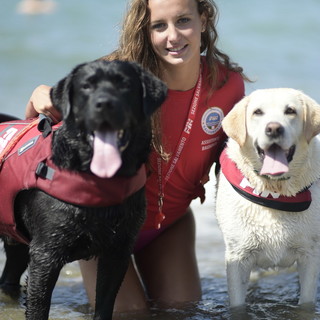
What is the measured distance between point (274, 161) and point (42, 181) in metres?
1.29

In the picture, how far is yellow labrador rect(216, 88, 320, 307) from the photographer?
396cm

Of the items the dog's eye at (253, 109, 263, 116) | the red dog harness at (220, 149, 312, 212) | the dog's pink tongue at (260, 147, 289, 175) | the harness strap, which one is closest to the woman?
the harness strap

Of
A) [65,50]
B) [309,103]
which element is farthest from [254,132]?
[65,50]

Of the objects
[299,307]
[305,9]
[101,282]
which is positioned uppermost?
[305,9]

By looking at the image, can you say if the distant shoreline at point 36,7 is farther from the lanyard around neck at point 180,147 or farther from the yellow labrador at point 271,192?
the yellow labrador at point 271,192

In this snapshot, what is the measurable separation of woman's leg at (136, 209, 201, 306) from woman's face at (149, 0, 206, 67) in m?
1.26

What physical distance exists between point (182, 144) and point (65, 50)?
891 cm

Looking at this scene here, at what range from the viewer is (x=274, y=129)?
3773mm

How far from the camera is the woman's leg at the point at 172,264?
498 cm

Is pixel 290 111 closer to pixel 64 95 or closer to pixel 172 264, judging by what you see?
pixel 64 95

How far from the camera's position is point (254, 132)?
4008 mm

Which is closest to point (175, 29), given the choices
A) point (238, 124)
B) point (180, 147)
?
point (180, 147)

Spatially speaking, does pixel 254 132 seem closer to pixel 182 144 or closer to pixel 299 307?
pixel 182 144

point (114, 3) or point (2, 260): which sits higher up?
point (114, 3)
